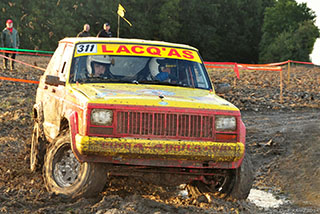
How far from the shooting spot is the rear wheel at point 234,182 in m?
7.29

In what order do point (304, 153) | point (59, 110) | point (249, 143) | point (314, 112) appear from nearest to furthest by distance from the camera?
point (59, 110)
point (304, 153)
point (249, 143)
point (314, 112)

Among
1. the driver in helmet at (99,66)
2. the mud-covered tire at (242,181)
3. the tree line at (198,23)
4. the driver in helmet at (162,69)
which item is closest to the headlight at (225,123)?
the mud-covered tire at (242,181)

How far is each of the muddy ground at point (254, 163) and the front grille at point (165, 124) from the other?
2.45 feet

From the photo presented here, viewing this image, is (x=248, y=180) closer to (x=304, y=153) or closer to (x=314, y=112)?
(x=304, y=153)

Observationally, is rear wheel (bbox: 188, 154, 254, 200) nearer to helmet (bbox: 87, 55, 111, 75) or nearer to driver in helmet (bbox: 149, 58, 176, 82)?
driver in helmet (bbox: 149, 58, 176, 82)

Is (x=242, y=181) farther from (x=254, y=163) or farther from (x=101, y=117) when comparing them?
(x=254, y=163)

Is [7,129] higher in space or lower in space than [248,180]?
lower

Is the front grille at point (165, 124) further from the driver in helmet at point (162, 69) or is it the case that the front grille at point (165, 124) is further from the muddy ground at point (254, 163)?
the driver in helmet at point (162, 69)

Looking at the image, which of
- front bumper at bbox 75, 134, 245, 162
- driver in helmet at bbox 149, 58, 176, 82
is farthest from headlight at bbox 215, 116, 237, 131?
driver in helmet at bbox 149, 58, 176, 82

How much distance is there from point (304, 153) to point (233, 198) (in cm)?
440

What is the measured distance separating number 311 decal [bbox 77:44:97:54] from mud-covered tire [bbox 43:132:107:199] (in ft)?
4.67

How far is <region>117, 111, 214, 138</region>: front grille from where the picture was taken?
6.70 metres

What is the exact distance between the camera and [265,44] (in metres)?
70.9

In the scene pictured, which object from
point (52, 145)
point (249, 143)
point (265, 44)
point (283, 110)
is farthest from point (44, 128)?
point (265, 44)
